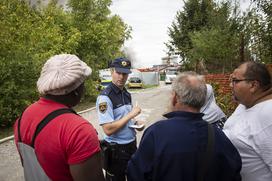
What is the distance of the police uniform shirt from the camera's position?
3436mm

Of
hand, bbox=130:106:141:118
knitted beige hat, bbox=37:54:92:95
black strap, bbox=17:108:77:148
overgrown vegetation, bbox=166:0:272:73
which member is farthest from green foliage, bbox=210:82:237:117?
black strap, bbox=17:108:77:148

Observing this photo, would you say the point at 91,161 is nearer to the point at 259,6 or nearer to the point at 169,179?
the point at 169,179

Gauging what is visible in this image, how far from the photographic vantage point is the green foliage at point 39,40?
11.7 m

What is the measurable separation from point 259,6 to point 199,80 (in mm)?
6682

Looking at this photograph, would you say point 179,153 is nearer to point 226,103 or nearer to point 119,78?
point 119,78

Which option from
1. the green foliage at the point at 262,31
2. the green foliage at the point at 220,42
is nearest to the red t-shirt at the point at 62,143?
the green foliage at the point at 262,31

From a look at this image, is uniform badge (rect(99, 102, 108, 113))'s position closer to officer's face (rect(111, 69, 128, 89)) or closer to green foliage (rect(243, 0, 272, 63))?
officer's face (rect(111, 69, 128, 89))

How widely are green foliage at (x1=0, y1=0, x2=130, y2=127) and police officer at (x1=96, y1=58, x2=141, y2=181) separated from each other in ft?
28.2

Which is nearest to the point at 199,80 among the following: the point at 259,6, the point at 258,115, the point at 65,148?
the point at 258,115

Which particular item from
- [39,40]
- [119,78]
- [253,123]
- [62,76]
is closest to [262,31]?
[119,78]

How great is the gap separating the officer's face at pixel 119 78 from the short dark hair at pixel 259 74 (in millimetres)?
1447

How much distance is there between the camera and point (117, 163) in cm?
346

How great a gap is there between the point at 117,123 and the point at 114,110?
7.6 inches

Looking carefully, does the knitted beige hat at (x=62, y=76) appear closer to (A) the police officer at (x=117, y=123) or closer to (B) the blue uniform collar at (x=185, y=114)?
(B) the blue uniform collar at (x=185, y=114)
